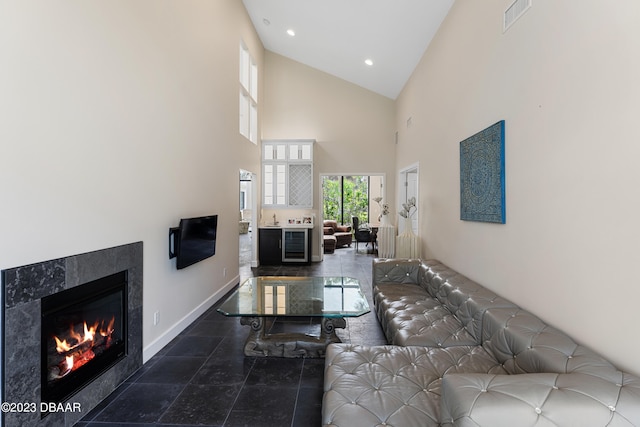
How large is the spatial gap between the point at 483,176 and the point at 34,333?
3352 mm

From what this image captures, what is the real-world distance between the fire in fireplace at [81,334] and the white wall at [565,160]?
299 cm

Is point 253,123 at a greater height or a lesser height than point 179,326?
greater

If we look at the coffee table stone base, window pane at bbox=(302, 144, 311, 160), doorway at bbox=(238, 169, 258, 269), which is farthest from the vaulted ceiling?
the coffee table stone base

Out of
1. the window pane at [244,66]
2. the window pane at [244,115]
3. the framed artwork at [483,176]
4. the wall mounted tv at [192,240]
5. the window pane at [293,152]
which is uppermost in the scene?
the window pane at [244,66]

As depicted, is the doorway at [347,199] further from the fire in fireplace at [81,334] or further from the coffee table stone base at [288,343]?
the fire in fireplace at [81,334]

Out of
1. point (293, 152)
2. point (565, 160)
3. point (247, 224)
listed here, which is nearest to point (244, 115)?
point (293, 152)

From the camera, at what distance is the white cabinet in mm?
7109

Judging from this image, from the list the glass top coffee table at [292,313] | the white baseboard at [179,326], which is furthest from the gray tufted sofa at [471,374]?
the white baseboard at [179,326]

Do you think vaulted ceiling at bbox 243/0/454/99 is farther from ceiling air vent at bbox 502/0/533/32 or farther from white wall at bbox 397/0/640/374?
ceiling air vent at bbox 502/0/533/32

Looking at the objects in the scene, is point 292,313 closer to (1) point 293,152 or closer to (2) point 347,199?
(1) point 293,152

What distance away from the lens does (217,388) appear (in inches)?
91.1

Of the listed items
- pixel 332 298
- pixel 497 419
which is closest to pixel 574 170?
pixel 497 419

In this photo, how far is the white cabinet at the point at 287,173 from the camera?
711 centimetres

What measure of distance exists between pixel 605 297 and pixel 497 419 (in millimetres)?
934
